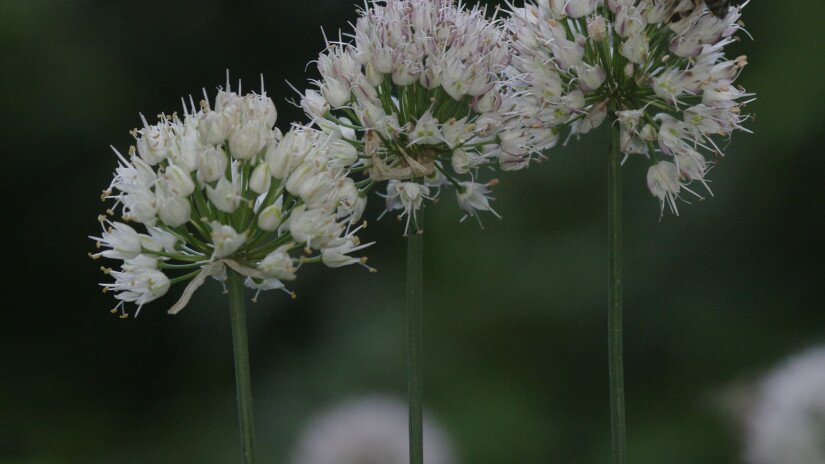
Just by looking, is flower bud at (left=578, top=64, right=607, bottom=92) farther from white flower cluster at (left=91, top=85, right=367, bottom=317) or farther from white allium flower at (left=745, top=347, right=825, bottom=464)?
white allium flower at (left=745, top=347, right=825, bottom=464)

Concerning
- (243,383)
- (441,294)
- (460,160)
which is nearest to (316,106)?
(460,160)

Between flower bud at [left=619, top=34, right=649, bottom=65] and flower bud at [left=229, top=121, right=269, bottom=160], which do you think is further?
flower bud at [left=619, top=34, right=649, bottom=65]

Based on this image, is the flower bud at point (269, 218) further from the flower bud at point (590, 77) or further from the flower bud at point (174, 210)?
the flower bud at point (590, 77)

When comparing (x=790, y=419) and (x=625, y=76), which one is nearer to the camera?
(x=625, y=76)

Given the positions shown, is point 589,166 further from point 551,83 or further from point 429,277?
point 551,83

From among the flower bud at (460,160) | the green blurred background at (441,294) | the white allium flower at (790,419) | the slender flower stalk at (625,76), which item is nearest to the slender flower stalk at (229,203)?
the flower bud at (460,160)

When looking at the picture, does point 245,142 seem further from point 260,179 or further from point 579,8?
point 579,8

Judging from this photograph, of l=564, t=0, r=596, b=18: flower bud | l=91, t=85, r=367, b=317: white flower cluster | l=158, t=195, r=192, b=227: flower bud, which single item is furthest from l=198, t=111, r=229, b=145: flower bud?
l=564, t=0, r=596, b=18: flower bud
